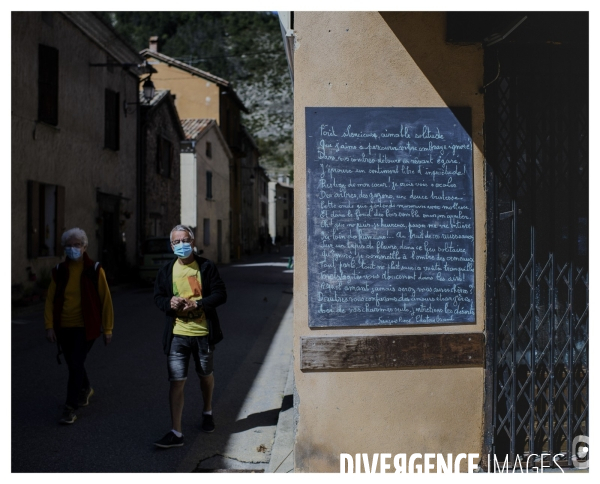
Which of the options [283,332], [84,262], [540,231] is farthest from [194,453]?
[283,332]

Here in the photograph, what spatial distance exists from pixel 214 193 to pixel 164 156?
8762 mm

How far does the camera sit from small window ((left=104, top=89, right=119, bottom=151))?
1983cm

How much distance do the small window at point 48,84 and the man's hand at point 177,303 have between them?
39.2 feet

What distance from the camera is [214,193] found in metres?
35.1

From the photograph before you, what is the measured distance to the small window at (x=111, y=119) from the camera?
1983cm

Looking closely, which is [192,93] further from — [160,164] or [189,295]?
[189,295]

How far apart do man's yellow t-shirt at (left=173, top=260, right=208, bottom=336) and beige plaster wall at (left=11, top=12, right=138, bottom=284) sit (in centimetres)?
1022

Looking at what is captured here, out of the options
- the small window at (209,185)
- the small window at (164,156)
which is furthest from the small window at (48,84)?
the small window at (209,185)

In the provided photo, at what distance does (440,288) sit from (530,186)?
94 cm

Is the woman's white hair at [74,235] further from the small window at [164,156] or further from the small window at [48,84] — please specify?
the small window at [164,156]

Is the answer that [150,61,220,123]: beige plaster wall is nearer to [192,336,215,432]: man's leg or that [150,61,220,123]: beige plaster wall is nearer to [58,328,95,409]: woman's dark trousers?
[58,328,95,409]: woman's dark trousers

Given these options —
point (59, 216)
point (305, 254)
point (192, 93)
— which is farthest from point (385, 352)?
point (192, 93)

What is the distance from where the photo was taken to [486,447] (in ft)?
13.6

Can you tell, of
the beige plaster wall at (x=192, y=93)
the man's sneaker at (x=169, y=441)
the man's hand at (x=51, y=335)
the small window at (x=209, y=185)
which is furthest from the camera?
the beige plaster wall at (x=192, y=93)
